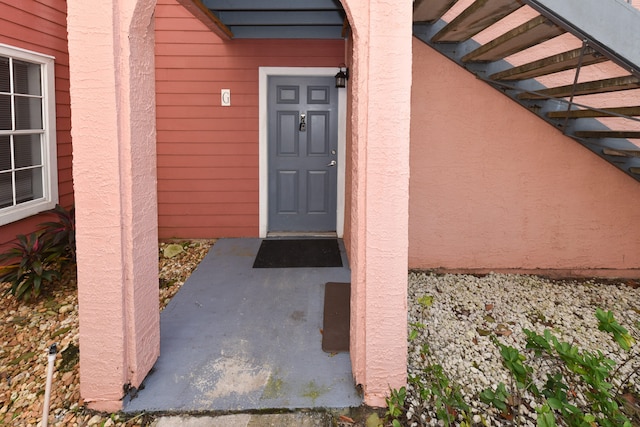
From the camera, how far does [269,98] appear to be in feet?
17.4

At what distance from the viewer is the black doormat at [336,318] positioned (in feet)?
9.37

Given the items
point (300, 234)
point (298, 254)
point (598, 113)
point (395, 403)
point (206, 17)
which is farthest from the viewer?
point (300, 234)

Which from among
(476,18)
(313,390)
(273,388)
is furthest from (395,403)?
(476,18)

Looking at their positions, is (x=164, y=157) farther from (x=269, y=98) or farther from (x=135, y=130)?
(x=135, y=130)

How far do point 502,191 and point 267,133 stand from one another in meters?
2.69

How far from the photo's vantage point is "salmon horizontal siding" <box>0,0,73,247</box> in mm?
3920

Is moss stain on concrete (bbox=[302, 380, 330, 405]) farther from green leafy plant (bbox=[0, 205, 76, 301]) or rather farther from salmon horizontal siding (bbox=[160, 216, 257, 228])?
salmon horizontal siding (bbox=[160, 216, 257, 228])

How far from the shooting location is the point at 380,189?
7.20ft

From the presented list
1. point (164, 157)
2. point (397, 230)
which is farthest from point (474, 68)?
point (164, 157)

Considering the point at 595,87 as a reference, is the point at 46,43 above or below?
above

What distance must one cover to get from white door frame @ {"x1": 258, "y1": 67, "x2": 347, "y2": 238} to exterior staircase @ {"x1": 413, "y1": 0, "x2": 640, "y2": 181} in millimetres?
1453

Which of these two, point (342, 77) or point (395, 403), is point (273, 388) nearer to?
point (395, 403)

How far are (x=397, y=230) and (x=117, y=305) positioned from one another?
1429 millimetres

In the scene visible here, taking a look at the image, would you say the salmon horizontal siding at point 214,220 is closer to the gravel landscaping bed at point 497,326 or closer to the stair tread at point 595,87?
the gravel landscaping bed at point 497,326
